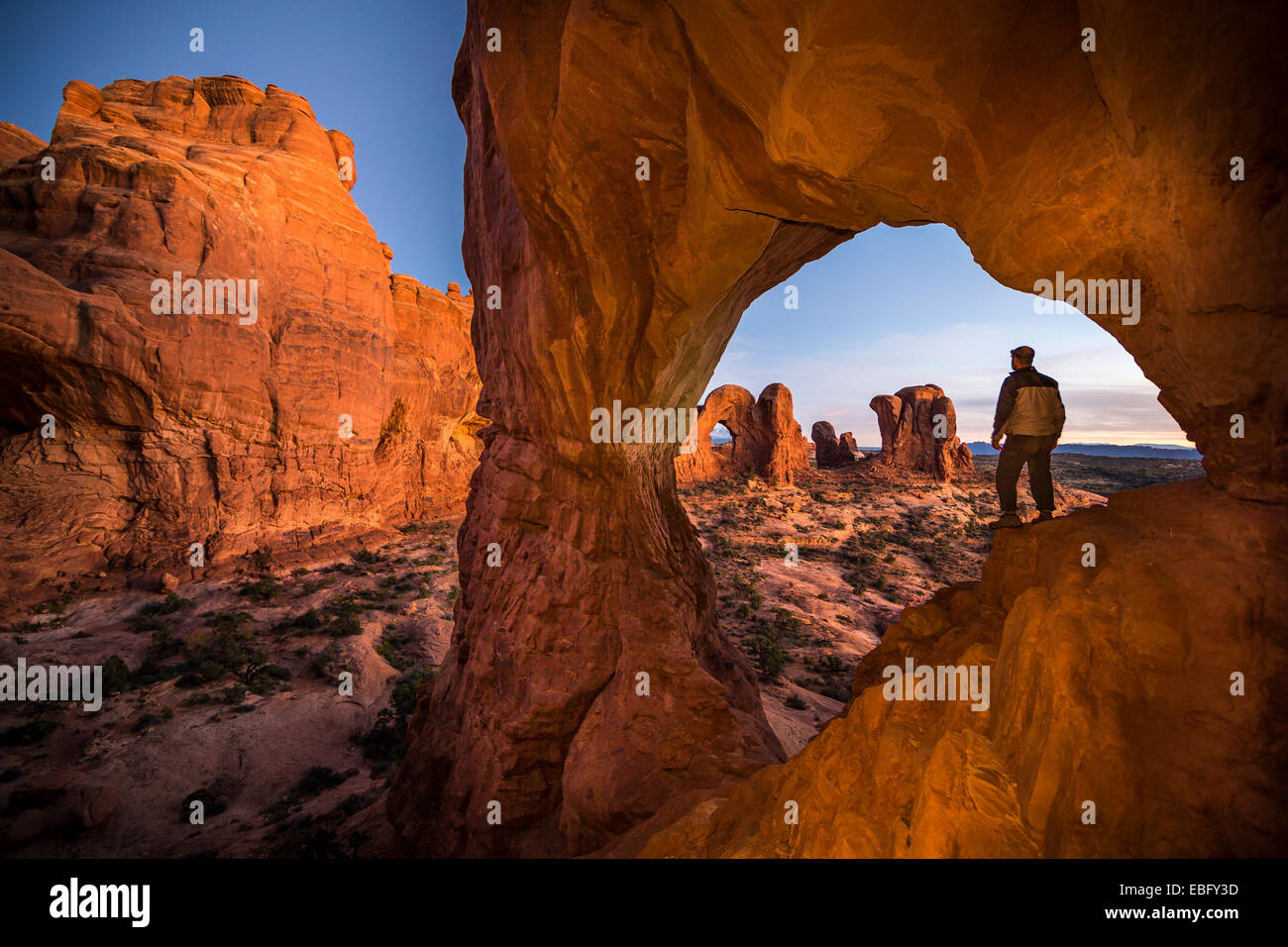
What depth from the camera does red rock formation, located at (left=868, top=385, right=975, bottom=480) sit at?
3716 centimetres

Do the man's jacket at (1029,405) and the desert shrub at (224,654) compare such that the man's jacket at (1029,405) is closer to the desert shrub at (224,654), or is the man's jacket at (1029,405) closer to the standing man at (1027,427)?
the standing man at (1027,427)

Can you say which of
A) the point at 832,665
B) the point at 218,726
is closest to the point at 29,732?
the point at 218,726

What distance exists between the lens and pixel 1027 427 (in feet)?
11.9

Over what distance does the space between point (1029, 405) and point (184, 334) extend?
24.8m

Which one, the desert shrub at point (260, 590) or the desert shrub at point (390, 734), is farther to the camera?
the desert shrub at point (260, 590)

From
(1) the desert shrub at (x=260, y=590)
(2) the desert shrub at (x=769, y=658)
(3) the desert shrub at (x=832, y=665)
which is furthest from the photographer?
(1) the desert shrub at (x=260, y=590)

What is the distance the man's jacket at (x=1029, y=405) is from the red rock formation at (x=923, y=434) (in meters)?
38.9

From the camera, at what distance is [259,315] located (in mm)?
18906

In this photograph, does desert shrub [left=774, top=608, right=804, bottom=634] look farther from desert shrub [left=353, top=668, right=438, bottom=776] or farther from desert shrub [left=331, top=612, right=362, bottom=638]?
desert shrub [left=331, top=612, right=362, bottom=638]

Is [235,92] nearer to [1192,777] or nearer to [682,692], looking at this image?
[682,692]

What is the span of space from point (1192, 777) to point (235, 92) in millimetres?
34556

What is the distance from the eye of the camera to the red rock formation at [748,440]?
35969mm

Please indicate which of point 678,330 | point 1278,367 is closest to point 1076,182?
point 1278,367

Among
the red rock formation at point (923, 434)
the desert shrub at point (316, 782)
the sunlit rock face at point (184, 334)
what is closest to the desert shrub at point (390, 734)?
the desert shrub at point (316, 782)
